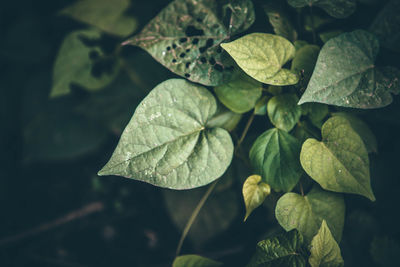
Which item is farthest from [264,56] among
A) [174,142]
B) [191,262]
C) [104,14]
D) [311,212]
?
[104,14]

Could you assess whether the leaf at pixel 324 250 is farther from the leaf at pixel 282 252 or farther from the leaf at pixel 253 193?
the leaf at pixel 253 193

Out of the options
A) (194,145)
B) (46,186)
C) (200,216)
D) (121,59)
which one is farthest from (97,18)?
(46,186)

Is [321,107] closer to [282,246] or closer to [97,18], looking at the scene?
[282,246]

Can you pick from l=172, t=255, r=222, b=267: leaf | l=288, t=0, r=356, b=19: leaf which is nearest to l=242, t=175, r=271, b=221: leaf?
l=172, t=255, r=222, b=267: leaf

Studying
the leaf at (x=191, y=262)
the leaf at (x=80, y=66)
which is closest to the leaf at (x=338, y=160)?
the leaf at (x=191, y=262)

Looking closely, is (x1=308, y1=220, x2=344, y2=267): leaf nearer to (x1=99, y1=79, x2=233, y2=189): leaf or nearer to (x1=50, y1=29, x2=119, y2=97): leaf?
(x1=99, y1=79, x2=233, y2=189): leaf

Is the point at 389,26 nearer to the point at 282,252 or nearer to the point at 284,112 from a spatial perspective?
the point at 284,112
